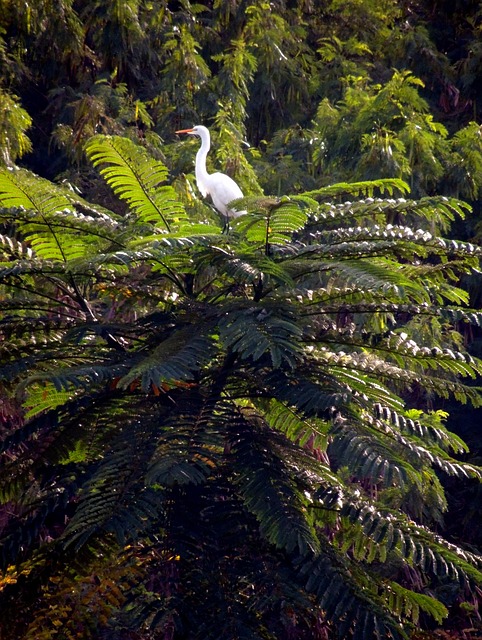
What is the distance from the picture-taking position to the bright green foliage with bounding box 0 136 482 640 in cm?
247

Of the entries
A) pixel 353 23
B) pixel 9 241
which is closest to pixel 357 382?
pixel 9 241

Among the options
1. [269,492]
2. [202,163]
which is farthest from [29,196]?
[202,163]

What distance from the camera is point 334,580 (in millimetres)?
2582

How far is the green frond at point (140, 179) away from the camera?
3.10 metres

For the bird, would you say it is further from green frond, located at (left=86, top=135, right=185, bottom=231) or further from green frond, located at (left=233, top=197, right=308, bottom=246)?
green frond, located at (left=233, top=197, right=308, bottom=246)

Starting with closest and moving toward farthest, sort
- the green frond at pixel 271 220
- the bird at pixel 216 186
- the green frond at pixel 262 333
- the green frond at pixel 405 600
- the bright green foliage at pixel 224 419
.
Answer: the green frond at pixel 262 333
the bright green foliage at pixel 224 419
the green frond at pixel 271 220
the green frond at pixel 405 600
the bird at pixel 216 186

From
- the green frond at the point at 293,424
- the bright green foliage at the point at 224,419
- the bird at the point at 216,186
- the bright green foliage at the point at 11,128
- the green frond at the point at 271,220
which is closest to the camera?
the bright green foliage at the point at 224,419

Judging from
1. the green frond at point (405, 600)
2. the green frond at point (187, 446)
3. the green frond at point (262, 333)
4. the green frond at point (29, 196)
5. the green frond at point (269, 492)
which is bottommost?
the green frond at point (405, 600)

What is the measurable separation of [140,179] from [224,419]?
3.28ft

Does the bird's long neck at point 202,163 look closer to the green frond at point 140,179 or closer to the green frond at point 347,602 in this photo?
the green frond at point 140,179

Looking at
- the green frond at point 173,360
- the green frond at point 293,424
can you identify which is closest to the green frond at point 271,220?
the green frond at point 173,360

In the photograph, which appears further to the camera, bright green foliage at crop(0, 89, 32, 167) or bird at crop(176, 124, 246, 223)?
bird at crop(176, 124, 246, 223)

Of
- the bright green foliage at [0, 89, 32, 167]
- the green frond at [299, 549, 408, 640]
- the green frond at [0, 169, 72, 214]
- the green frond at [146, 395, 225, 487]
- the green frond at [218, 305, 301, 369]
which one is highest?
the green frond at [0, 169, 72, 214]

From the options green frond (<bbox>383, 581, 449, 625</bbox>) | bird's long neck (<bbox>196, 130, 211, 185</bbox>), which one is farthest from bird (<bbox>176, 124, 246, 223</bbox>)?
green frond (<bbox>383, 581, 449, 625</bbox>)
